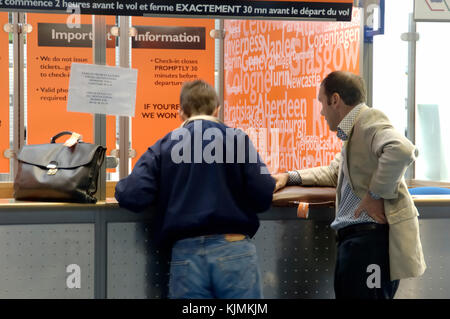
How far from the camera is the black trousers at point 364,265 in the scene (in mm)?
3115

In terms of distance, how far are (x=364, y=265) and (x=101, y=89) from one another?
5.20 ft

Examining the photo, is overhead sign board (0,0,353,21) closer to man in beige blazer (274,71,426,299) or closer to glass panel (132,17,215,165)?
man in beige blazer (274,71,426,299)

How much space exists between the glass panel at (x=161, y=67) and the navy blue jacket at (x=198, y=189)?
2502 mm

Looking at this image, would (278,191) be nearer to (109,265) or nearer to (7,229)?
(109,265)

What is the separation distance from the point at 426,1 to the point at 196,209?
6.44 feet

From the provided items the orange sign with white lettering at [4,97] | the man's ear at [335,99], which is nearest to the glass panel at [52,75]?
the orange sign with white lettering at [4,97]

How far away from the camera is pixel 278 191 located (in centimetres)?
356

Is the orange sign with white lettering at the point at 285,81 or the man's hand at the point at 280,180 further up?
the orange sign with white lettering at the point at 285,81

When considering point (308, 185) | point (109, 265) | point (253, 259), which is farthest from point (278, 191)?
point (109, 265)

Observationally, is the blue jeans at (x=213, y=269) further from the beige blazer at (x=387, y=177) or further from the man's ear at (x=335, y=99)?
the man's ear at (x=335, y=99)

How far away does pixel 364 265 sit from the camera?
123 inches

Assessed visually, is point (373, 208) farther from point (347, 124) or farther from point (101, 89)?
point (101, 89)

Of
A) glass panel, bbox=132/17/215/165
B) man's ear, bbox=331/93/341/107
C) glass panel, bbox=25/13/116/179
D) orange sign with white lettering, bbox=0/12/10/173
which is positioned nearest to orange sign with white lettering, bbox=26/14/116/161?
glass panel, bbox=25/13/116/179

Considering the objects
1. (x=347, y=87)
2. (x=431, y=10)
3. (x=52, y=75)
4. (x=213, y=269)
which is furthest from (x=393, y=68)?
(x=213, y=269)
